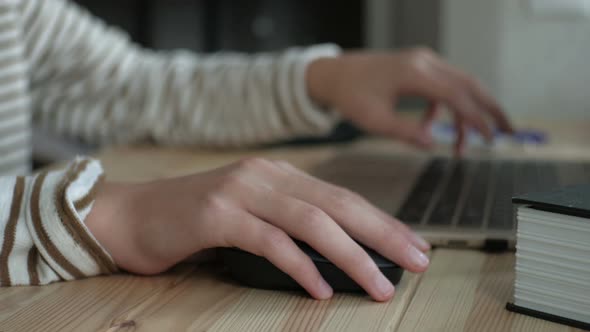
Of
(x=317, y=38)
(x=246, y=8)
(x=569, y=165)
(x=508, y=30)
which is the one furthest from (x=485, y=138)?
(x=246, y=8)

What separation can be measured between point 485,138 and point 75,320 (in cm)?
69

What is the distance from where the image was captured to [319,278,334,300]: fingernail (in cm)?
49

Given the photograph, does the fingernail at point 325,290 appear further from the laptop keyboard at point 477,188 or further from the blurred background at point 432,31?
the blurred background at point 432,31

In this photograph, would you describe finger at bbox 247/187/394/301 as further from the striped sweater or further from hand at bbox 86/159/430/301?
the striped sweater

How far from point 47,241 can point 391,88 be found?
565 mm

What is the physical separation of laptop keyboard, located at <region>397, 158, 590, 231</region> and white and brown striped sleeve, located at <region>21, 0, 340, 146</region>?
0.79 feet

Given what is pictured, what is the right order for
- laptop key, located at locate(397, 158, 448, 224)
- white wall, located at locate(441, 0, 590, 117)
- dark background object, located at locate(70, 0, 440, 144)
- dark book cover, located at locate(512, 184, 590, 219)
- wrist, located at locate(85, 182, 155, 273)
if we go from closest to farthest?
dark book cover, located at locate(512, 184, 590, 219), wrist, located at locate(85, 182, 155, 273), laptop key, located at locate(397, 158, 448, 224), white wall, located at locate(441, 0, 590, 117), dark background object, located at locate(70, 0, 440, 144)

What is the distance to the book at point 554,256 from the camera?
1.41 ft

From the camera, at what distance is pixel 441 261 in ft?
1.85

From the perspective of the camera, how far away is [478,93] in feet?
3.29

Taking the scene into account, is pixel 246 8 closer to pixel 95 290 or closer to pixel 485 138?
pixel 485 138

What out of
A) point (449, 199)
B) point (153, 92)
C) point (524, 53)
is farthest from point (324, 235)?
point (524, 53)

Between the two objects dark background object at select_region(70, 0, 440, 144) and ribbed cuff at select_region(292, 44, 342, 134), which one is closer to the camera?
ribbed cuff at select_region(292, 44, 342, 134)

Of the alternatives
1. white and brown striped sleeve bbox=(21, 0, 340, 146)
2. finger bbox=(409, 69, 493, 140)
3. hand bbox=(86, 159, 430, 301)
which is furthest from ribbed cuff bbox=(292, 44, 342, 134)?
hand bbox=(86, 159, 430, 301)
